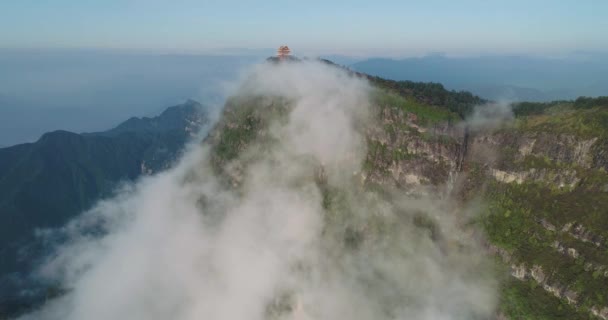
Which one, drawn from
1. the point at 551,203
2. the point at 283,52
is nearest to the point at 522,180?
the point at 551,203

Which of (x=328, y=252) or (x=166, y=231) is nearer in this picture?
(x=328, y=252)

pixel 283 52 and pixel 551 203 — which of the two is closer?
pixel 551 203

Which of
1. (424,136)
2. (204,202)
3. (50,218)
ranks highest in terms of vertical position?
(424,136)

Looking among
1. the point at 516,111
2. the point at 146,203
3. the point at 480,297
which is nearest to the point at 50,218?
the point at 146,203

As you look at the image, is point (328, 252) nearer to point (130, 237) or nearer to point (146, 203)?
point (130, 237)

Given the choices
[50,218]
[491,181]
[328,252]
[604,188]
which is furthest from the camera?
[50,218]

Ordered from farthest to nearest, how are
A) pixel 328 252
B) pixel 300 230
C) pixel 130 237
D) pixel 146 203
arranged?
pixel 146 203 < pixel 130 237 < pixel 300 230 < pixel 328 252

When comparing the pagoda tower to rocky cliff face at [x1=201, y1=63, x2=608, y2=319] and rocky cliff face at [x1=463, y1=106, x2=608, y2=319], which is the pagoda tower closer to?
rocky cliff face at [x1=201, y1=63, x2=608, y2=319]

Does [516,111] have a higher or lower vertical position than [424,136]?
higher

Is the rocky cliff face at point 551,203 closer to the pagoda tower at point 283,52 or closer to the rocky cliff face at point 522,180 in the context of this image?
the rocky cliff face at point 522,180

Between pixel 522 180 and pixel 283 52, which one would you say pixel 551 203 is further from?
pixel 283 52
